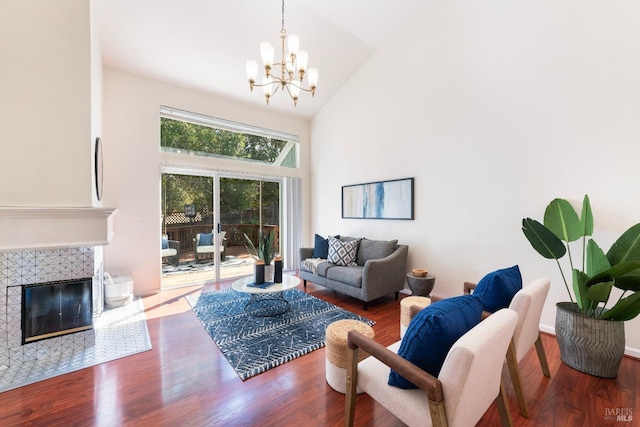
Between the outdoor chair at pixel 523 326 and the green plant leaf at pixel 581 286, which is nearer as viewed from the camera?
the outdoor chair at pixel 523 326

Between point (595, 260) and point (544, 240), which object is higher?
point (544, 240)

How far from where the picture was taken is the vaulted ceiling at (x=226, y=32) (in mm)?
3115

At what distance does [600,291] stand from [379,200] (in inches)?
107

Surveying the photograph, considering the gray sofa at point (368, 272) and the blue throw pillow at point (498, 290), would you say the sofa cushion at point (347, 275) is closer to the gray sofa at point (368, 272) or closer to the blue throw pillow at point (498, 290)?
the gray sofa at point (368, 272)

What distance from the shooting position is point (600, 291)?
186 centimetres

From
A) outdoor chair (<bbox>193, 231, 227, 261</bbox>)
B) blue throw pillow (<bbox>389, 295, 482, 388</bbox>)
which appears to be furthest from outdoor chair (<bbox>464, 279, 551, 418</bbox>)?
outdoor chair (<bbox>193, 231, 227, 261</bbox>)

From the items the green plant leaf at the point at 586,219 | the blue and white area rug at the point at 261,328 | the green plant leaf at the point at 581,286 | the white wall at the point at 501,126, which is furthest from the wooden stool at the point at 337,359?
the white wall at the point at 501,126

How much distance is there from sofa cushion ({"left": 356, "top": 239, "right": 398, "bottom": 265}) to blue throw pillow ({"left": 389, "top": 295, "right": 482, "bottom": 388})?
2620 mm

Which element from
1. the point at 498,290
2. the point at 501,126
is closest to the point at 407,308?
the point at 498,290

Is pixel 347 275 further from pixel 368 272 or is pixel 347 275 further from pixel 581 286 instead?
pixel 581 286

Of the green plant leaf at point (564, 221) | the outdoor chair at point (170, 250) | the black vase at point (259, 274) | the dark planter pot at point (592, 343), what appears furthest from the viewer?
the outdoor chair at point (170, 250)

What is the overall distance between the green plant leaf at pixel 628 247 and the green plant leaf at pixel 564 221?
0.76 ft

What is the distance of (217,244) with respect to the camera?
459cm

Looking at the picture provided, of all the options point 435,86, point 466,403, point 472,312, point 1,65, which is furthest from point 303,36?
point 466,403
